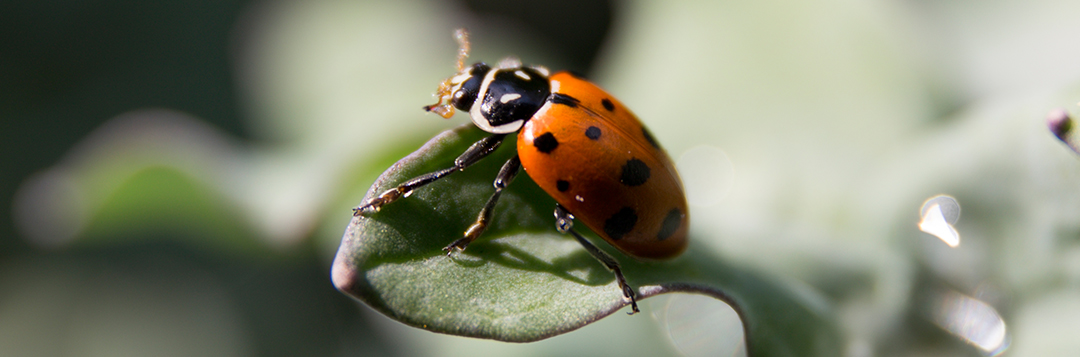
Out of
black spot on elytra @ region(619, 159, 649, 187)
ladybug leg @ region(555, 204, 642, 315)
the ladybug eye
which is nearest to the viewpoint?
ladybug leg @ region(555, 204, 642, 315)

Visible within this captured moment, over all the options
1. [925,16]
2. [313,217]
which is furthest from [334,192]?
[925,16]

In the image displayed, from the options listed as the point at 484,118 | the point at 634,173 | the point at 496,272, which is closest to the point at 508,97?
the point at 484,118

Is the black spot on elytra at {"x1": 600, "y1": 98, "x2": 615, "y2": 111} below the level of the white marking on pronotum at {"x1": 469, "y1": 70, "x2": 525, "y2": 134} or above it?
above

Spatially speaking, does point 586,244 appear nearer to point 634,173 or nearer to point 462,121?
point 634,173

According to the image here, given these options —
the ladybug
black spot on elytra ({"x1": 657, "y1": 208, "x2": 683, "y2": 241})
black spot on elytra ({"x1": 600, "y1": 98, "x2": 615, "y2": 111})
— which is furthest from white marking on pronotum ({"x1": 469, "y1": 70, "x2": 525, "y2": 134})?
black spot on elytra ({"x1": 657, "y1": 208, "x2": 683, "y2": 241})

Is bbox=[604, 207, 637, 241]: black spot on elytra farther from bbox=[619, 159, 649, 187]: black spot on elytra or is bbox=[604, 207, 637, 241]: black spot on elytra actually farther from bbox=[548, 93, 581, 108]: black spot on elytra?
bbox=[548, 93, 581, 108]: black spot on elytra

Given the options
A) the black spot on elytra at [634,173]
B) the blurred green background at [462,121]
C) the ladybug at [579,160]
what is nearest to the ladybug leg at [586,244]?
the ladybug at [579,160]
